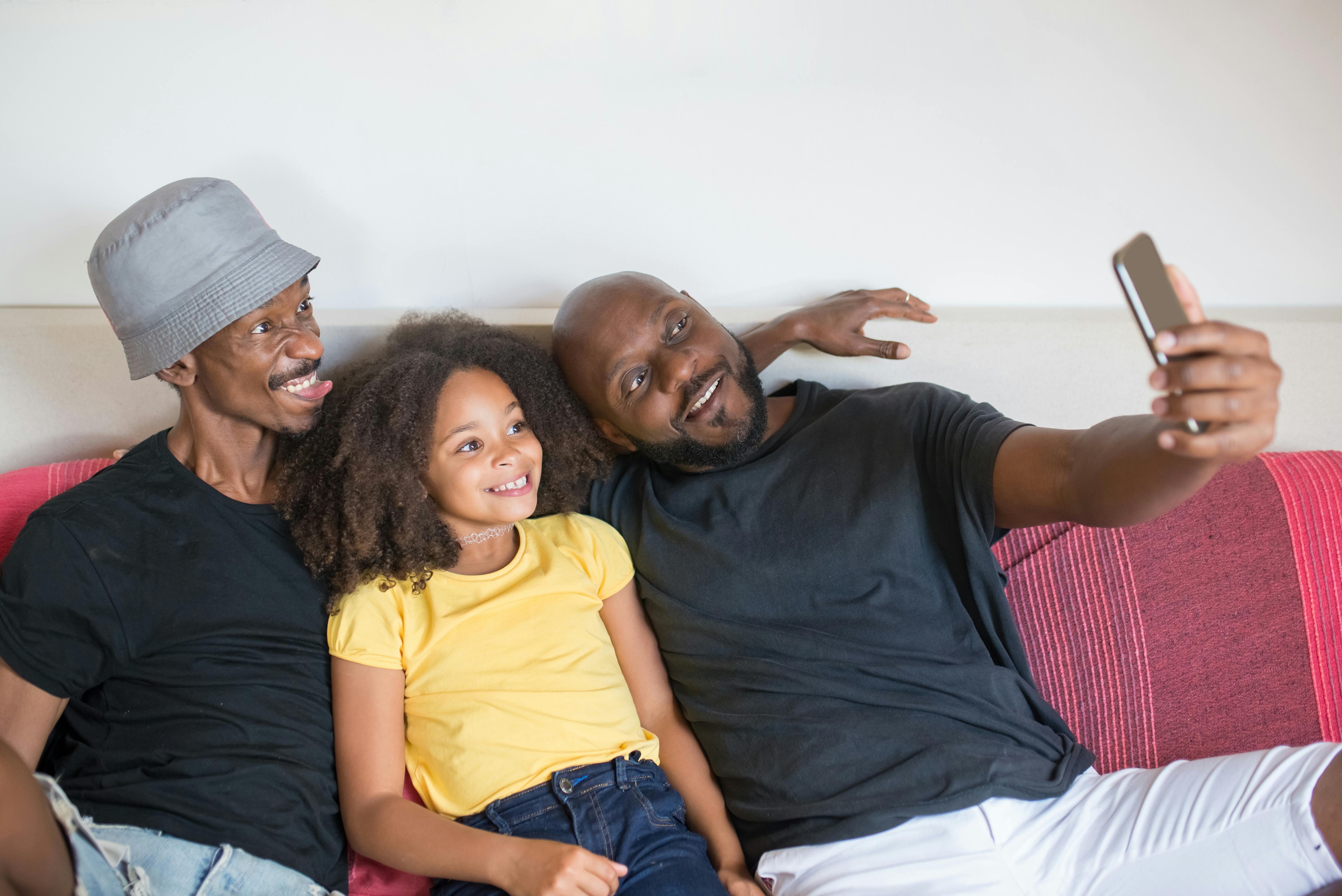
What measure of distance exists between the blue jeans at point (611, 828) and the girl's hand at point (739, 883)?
50mm

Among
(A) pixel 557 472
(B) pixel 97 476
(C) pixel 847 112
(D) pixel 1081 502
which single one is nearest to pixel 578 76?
(C) pixel 847 112

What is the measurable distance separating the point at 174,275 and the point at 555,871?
1143 mm

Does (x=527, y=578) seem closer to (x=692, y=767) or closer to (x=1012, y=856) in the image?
(x=692, y=767)

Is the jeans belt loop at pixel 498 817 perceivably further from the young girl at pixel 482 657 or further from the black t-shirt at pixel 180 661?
the black t-shirt at pixel 180 661

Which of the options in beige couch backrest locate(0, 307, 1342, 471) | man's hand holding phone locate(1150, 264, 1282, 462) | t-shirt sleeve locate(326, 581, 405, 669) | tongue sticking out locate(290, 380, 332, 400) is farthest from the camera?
beige couch backrest locate(0, 307, 1342, 471)

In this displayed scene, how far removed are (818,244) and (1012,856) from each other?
129 centimetres

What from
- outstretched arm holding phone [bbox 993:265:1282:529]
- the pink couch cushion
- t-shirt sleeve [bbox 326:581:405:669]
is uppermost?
outstretched arm holding phone [bbox 993:265:1282:529]

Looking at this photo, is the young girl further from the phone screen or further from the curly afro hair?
the phone screen

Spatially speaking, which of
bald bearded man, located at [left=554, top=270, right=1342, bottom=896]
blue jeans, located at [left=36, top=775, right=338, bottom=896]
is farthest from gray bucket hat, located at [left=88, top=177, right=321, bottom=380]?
blue jeans, located at [left=36, top=775, right=338, bottom=896]

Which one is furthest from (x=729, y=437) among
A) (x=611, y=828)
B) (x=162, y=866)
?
(x=162, y=866)

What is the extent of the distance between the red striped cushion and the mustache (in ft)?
4.51

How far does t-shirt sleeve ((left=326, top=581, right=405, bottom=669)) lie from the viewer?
5.00 ft

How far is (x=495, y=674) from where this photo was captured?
1561 mm

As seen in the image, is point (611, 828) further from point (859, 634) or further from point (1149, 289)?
point (1149, 289)
